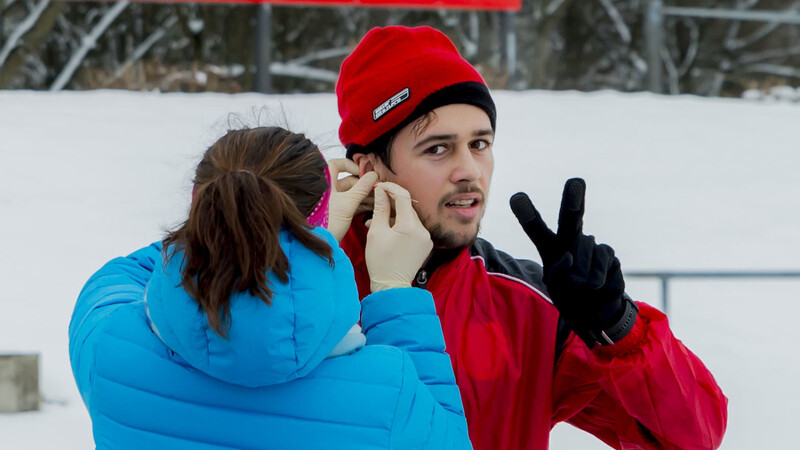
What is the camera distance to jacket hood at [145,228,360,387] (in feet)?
4.71

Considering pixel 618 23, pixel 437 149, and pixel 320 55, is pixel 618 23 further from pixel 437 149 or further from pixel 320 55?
pixel 437 149

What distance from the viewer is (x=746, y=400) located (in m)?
5.46

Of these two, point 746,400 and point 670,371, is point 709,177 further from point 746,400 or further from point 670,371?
point 670,371

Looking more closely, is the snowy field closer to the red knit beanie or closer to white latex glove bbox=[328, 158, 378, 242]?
the red knit beanie

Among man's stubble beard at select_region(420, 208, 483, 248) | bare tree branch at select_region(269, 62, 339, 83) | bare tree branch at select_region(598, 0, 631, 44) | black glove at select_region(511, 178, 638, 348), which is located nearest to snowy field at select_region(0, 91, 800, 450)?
man's stubble beard at select_region(420, 208, 483, 248)

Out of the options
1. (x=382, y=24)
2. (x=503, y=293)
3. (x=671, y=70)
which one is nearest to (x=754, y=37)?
(x=671, y=70)

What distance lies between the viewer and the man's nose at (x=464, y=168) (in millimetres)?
2047

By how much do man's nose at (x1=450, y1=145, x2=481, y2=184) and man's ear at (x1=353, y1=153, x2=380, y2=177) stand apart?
0.21 m

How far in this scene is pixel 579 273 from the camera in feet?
5.59

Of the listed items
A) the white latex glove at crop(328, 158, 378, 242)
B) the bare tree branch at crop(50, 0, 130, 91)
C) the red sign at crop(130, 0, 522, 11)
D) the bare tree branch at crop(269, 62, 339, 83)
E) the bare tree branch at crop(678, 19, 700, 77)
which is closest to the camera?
the white latex glove at crop(328, 158, 378, 242)

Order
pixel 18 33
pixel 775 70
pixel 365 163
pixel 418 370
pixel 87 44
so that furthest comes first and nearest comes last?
pixel 775 70 → pixel 87 44 → pixel 18 33 → pixel 365 163 → pixel 418 370

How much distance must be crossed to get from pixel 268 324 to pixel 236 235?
0.45 ft

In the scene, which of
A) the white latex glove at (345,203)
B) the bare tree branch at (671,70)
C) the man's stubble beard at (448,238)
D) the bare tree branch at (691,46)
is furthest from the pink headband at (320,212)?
the bare tree branch at (691,46)

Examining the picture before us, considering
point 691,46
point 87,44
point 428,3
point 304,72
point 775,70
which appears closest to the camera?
point 428,3
